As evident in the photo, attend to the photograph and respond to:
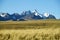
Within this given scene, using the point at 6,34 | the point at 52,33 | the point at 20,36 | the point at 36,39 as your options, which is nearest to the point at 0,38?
the point at 6,34

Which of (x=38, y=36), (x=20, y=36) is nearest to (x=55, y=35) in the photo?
(x=38, y=36)

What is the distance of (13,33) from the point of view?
11094 millimetres

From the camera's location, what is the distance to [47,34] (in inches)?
428

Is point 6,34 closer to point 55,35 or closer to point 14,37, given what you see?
point 14,37

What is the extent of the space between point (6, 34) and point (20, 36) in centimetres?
81

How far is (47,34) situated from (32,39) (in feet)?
2.80

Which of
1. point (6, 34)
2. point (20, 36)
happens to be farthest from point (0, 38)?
point (20, 36)

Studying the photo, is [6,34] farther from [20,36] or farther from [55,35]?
→ [55,35]

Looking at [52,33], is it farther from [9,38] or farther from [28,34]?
[9,38]

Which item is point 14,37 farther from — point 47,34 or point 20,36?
point 47,34

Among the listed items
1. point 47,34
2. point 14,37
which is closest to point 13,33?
point 14,37

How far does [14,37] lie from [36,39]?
1.14 m

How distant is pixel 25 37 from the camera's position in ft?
35.3

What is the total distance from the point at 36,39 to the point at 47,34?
657mm
